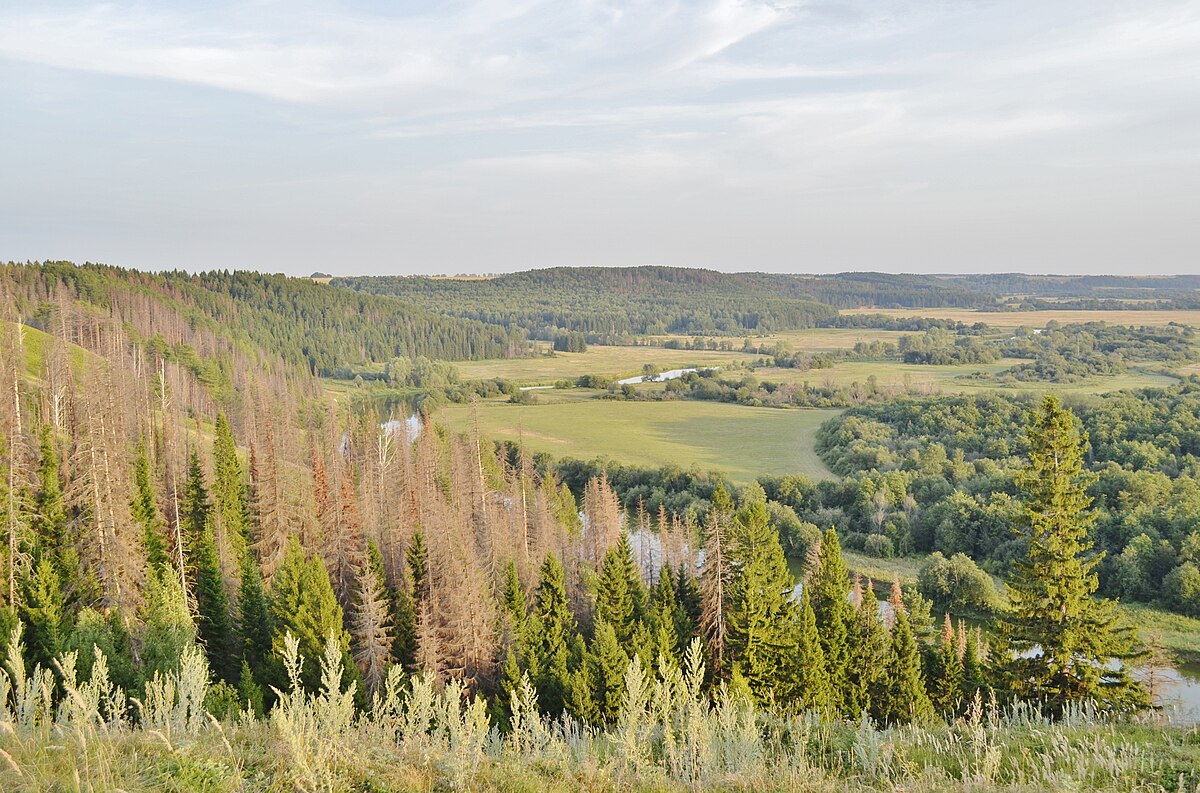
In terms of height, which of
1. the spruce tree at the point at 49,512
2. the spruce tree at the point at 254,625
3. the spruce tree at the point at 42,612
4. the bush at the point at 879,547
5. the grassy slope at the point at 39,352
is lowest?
the bush at the point at 879,547

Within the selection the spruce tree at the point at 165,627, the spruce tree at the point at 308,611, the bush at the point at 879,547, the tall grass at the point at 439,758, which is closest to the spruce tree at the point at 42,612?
the spruce tree at the point at 165,627

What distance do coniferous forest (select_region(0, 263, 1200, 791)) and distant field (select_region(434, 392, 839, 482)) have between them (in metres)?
10.5

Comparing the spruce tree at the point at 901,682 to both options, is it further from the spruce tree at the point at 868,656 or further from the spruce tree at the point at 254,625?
the spruce tree at the point at 254,625

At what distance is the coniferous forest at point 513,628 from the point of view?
733 centimetres

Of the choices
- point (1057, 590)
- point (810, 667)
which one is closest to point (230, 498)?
point (810, 667)

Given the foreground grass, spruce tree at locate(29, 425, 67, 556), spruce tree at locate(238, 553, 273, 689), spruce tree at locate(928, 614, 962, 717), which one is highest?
the foreground grass

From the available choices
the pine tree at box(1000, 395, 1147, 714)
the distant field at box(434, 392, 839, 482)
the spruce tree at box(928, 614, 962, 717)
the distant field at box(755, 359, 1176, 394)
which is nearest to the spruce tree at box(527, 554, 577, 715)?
the spruce tree at box(928, 614, 962, 717)

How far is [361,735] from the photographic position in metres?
8.04

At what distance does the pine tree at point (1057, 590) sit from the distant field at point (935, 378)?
87223mm

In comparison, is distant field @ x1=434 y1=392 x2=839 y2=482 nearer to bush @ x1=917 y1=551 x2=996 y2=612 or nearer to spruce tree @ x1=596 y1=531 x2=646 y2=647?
bush @ x1=917 y1=551 x2=996 y2=612

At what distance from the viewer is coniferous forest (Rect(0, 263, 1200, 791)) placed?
7328 mm

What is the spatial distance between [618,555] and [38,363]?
6876cm

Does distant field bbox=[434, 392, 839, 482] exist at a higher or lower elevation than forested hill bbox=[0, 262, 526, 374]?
lower

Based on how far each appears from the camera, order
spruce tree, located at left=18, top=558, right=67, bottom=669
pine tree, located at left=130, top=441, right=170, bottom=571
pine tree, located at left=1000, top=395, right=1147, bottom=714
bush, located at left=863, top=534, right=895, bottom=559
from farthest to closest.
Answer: bush, located at left=863, top=534, right=895, bottom=559, pine tree, located at left=130, top=441, right=170, bottom=571, spruce tree, located at left=18, top=558, right=67, bottom=669, pine tree, located at left=1000, top=395, right=1147, bottom=714
